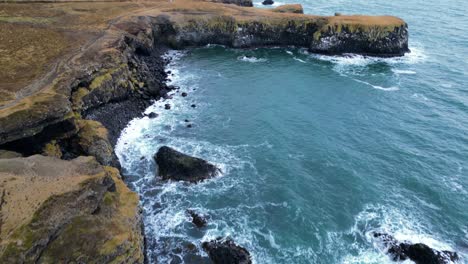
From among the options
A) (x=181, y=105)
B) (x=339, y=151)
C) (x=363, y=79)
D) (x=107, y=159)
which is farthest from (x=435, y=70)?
(x=107, y=159)

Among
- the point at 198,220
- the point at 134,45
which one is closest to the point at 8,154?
the point at 198,220

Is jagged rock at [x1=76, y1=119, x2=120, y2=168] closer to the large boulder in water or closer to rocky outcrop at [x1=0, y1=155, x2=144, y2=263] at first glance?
the large boulder in water

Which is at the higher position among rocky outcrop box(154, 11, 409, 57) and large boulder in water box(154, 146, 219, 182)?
rocky outcrop box(154, 11, 409, 57)

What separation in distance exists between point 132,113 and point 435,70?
70.4 meters

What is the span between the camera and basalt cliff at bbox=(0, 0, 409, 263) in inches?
1264

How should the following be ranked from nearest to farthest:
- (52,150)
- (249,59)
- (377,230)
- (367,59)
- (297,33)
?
(377,230), (52,150), (249,59), (367,59), (297,33)

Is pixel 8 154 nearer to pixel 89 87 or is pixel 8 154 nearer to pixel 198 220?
pixel 198 220

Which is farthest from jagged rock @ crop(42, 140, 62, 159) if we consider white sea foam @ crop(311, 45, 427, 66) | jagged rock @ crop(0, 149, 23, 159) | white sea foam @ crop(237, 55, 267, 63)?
white sea foam @ crop(311, 45, 427, 66)

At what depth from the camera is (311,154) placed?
59531mm

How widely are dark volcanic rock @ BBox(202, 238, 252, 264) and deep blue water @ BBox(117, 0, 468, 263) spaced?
116 cm

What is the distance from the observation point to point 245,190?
5231 cm

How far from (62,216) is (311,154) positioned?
38137 millimetres

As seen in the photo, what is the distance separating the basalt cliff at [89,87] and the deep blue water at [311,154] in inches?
223

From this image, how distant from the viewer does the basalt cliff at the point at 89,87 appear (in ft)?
105
